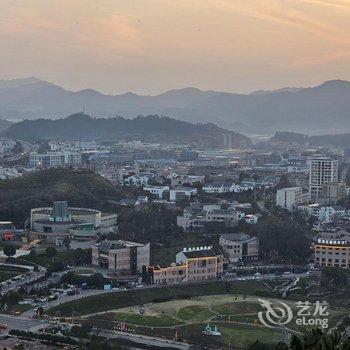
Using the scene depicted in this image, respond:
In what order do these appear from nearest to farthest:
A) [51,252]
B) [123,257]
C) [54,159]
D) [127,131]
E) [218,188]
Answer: [123,257]
[51,252]
[218,188]
[54,159]
[127,131]

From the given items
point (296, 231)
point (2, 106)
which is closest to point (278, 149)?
point (296, 231)

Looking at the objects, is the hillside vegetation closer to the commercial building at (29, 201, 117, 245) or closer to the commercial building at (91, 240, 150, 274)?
the commercial building at (29, 201, 117, 245)

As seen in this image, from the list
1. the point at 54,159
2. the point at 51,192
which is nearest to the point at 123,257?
the point at 51,192

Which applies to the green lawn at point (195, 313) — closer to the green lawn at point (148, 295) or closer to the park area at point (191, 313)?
the park area at point (191, 313)

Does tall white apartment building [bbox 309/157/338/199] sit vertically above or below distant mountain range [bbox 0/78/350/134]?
below

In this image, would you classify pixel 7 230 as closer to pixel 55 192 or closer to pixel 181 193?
pixel 55 192

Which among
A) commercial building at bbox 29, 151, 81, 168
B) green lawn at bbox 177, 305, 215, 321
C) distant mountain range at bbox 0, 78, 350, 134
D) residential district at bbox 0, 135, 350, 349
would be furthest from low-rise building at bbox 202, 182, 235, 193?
distant mountain range at bbox 0, 78, 350, 134

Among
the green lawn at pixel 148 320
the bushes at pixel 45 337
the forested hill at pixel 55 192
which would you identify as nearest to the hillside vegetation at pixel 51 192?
the forested hill at pixel 55 192
